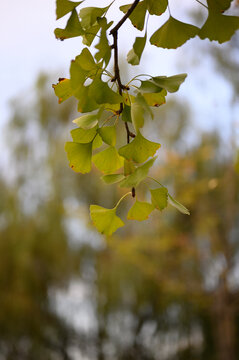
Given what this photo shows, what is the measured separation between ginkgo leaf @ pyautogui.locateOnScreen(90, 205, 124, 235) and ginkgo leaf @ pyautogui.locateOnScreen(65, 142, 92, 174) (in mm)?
26

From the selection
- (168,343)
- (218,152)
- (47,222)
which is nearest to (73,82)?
(218,152)

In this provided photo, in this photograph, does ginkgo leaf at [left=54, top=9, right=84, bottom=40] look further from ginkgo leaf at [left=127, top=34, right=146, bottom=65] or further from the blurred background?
the blurred background

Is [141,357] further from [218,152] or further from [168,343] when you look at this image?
[218,152]

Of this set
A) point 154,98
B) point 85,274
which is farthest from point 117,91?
point 85,274

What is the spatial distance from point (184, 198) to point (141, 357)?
Answer: 6.24ft

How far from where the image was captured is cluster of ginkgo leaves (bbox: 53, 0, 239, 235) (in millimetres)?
203

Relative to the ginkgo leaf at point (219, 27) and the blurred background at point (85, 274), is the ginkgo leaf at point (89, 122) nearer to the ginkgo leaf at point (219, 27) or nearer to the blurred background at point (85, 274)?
the ginkgo leaf at point (219, 27)

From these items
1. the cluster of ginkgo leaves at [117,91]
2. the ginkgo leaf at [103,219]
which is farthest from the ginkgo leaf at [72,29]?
the ginkgo leaf at [103,219]

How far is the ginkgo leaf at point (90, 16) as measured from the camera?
23cm

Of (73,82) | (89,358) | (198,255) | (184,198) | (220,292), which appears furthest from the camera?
(89,358)

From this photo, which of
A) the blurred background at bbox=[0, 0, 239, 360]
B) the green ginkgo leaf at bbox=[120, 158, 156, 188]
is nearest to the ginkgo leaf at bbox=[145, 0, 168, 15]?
the green ginkgo leaf at bbox=[120, 158, 156, 188]

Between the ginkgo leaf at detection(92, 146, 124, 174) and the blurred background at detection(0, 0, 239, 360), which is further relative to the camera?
the blurred background at detection(0, 0, 239, 360)

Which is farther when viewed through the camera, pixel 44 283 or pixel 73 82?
pixel 44 283

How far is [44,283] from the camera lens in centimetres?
381
